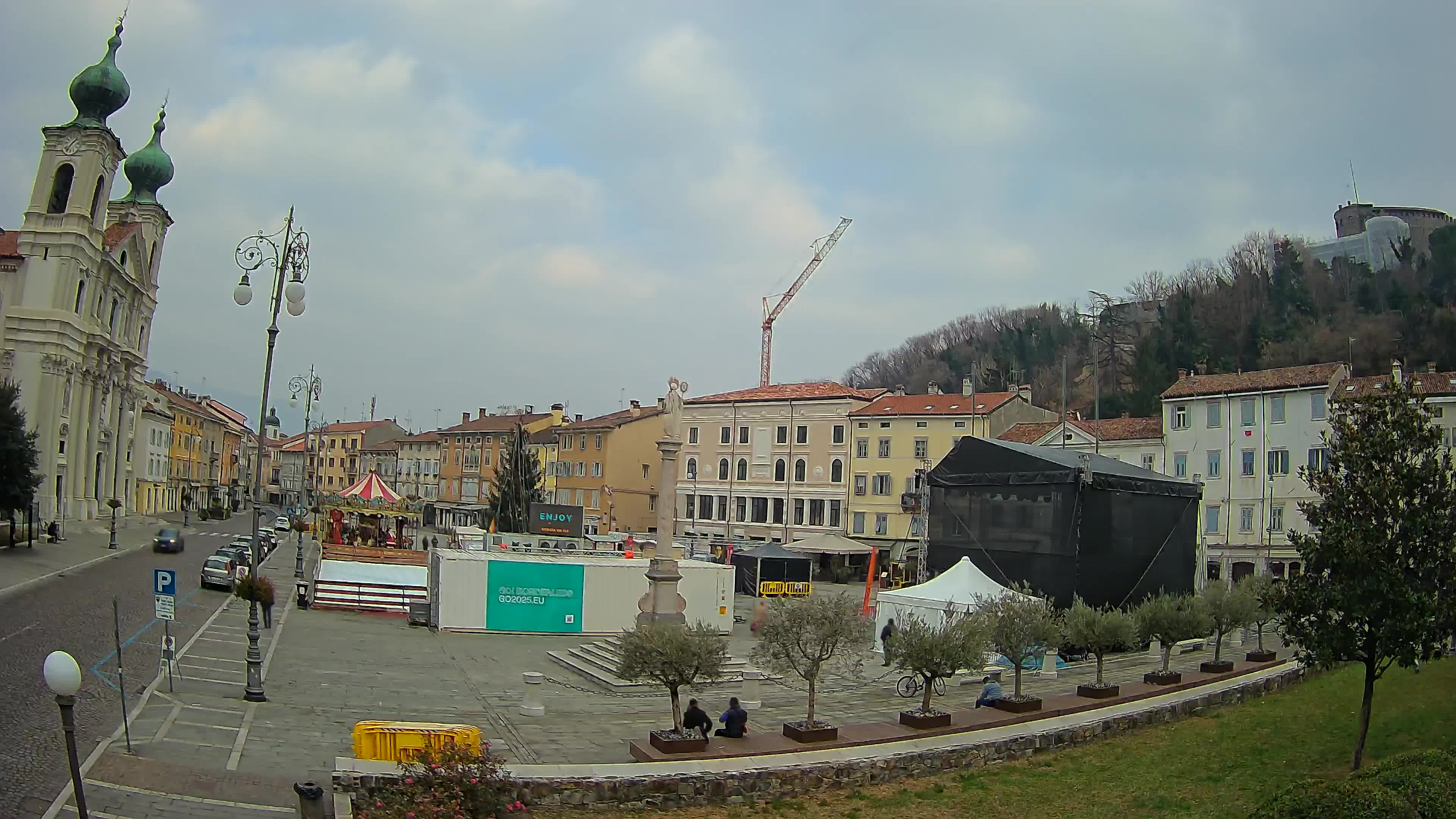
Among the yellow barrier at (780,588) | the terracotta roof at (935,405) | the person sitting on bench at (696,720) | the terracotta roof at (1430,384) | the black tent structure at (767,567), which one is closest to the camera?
the person sitting on bench at (696,720)

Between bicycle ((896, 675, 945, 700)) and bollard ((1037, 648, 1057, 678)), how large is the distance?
3.69 meters

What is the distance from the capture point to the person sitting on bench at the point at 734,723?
645 inches

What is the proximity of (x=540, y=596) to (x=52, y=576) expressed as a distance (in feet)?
56.5

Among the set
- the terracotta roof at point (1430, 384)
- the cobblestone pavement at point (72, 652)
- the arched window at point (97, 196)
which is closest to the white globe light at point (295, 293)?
the cobblestone pavement at point (72, 652)

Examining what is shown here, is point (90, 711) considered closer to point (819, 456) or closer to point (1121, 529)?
point (1121, 529)

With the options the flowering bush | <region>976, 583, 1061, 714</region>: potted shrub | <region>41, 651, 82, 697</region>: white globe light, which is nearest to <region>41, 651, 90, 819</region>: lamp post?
<region>41, 651, 82, 697</region>: white globe light

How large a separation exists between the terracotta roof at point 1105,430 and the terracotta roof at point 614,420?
25.6 meters

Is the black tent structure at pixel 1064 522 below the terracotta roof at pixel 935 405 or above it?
below

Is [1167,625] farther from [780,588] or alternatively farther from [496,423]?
[496,423]

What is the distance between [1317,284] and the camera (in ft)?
298

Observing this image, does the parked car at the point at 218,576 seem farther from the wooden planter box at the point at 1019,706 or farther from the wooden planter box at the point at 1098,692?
the wooden planter box at the point at 1098,692

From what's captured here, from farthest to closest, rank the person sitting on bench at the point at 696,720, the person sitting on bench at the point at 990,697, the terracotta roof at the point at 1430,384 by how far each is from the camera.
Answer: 1. the terracotta roof at the point at 1430,384
2. the person sitting on bench at the point at 990,697
3. the person sitting on bench at the point at 696,720

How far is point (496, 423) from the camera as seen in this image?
303ft

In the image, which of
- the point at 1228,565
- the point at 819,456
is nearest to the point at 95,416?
the point at 819,456
